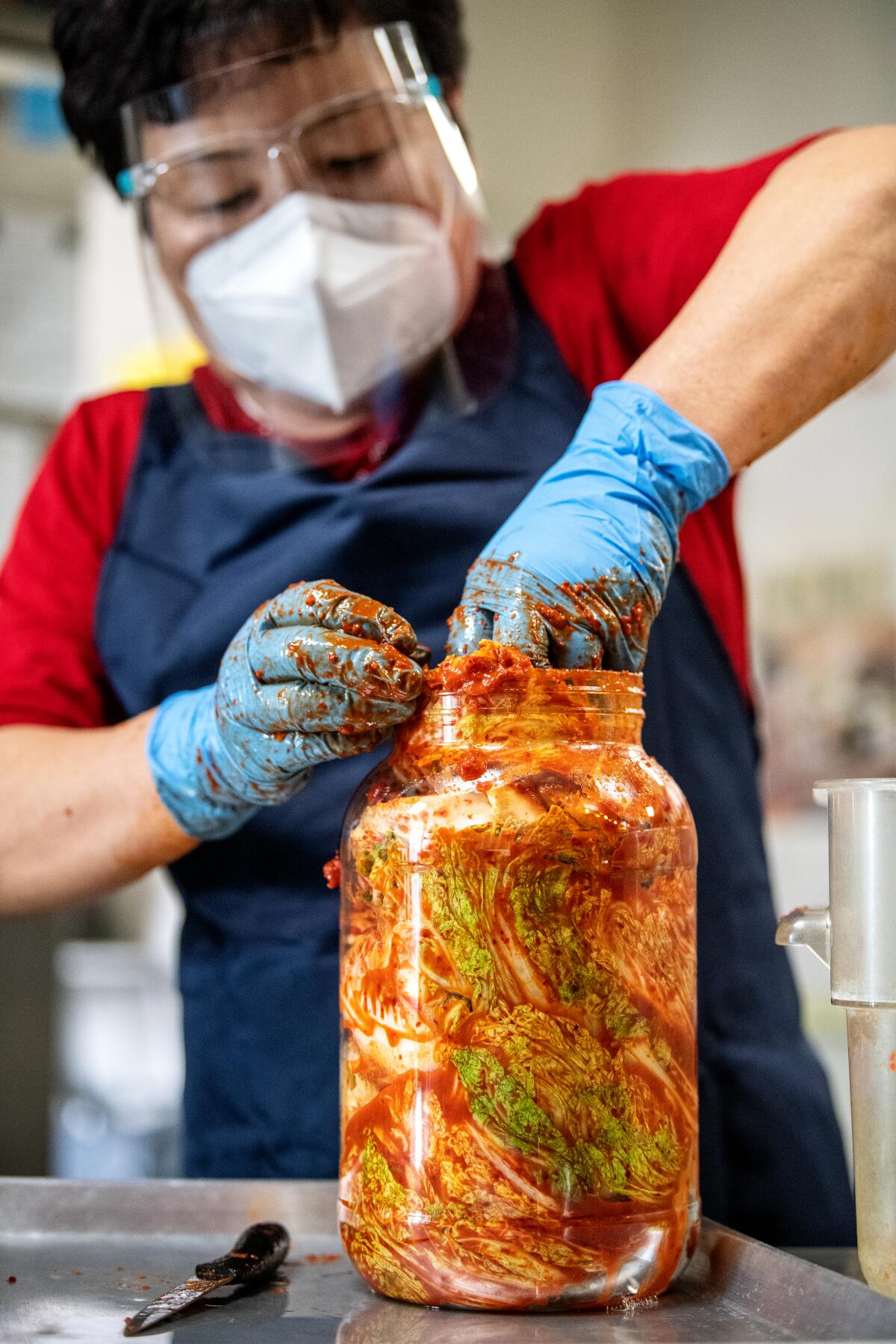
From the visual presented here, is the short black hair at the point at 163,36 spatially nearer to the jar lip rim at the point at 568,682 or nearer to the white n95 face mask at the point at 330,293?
the white n95 face mask at the point at 330,293

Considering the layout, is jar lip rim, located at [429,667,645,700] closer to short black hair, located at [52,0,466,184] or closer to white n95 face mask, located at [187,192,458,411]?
white n95 face mask, located at [187,192,458,411]

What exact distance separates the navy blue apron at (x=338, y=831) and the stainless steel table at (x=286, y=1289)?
9.9 inches

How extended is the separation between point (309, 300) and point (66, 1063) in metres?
2.49

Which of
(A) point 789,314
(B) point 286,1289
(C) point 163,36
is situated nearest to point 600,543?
(A) point 789,314

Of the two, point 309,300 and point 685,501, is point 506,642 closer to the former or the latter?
point 685,501

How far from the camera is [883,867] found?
2.28ft

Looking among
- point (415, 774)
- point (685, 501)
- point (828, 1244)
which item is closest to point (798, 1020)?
point (828, 1244)

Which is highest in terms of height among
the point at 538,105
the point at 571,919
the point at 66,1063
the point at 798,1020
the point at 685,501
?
the point at 538,105

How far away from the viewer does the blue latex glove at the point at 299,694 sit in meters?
0.77

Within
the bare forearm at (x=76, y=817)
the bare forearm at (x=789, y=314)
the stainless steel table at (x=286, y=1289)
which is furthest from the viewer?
the bare forearm at (x=76, y=817)

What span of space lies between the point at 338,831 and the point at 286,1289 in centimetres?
47

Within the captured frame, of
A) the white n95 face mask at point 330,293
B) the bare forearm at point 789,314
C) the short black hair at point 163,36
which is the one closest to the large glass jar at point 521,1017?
the bare forearm at point 789,314

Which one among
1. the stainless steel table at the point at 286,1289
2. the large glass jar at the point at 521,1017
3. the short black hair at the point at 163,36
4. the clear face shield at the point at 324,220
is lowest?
the stainless steel table at the point at 286,1289

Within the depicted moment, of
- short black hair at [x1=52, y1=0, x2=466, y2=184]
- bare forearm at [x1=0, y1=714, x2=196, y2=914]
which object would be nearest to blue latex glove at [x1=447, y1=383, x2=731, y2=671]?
bare forearm at [x1=0, y1=714, x2=196, y2=914]
